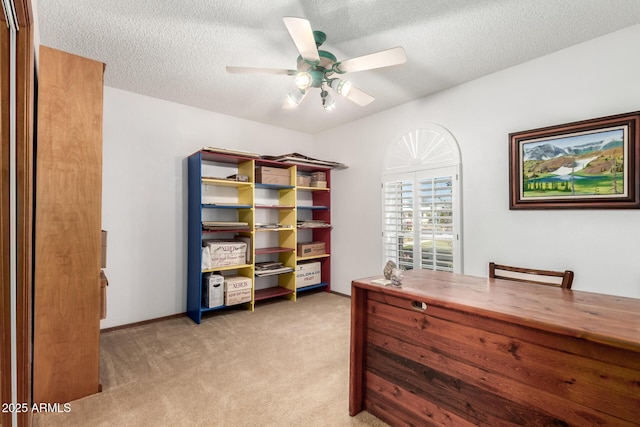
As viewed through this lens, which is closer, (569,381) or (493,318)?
(569,381)

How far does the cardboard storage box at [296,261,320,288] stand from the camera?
4.21 metres

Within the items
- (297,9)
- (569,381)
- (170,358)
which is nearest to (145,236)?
(170,358)

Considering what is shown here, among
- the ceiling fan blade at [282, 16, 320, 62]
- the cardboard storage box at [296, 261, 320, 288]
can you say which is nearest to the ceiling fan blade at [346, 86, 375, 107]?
the ceiling fan blade at [282, 16, 320, 62]

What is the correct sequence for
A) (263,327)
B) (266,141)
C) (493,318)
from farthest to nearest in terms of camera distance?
(266,141), (263,327), (493,318)

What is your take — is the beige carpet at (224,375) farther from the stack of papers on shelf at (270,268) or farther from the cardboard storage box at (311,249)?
the cardboard storage box at (311,249)

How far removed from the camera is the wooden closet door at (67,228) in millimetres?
1794

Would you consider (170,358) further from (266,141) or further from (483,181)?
(483,181)

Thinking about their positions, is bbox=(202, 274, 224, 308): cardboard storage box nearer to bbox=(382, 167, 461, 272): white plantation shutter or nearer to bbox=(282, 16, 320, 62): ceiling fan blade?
bbox=(382, 167, 461, 272): white plantation shutter

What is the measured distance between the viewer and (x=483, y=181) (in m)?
2.89

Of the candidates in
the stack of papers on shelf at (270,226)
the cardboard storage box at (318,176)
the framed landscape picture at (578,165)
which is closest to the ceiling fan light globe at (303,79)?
the framed landscape picture at (578,165)

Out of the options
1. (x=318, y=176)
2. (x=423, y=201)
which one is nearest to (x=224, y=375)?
(x=423, y=201)

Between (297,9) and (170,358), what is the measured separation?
2848 mm

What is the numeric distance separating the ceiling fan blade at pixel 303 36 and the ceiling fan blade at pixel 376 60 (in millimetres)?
206

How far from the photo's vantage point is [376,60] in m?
1.88
